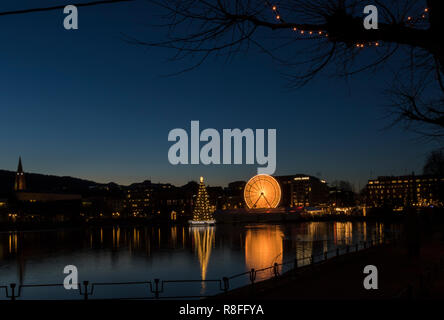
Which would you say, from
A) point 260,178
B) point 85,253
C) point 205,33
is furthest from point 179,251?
point 260,178

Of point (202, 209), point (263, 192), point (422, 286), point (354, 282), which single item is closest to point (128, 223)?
point (202, 209)

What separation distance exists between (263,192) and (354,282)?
109 metres

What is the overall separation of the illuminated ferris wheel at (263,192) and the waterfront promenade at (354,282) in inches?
3869

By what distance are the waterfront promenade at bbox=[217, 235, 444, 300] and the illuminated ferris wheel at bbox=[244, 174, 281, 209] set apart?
98.3 metres

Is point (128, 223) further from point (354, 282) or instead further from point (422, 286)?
point (422, 286)

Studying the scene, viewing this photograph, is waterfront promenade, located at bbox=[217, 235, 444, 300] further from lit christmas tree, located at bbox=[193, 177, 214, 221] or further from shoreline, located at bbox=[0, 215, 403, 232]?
lit christmas tree, located at bbox=[193, 177, 214, 221]

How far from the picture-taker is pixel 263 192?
127 meters

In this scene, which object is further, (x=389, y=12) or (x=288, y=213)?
(x=288, y=213)

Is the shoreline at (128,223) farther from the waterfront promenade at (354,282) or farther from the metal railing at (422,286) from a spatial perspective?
the metal railing at (422,286)

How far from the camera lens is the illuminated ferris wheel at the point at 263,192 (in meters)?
125

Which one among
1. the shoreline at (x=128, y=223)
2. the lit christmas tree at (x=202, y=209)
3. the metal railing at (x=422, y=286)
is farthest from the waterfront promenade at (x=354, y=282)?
Answer: the lit christmas tree at (x=202, y=209)

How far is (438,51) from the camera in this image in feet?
14.0
